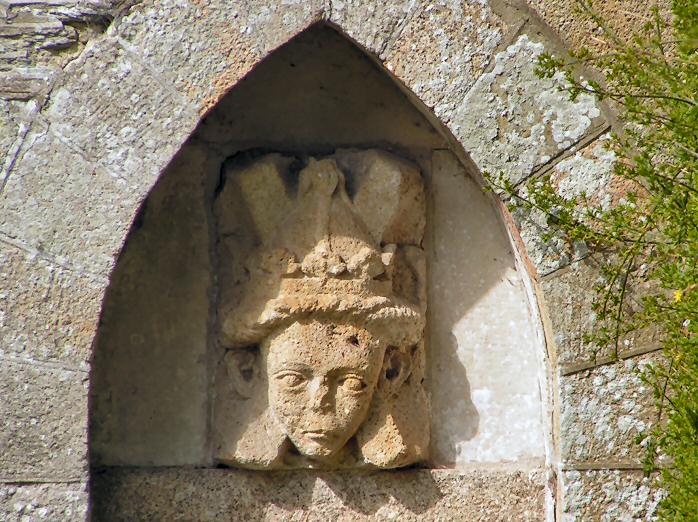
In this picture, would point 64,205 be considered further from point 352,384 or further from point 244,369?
point 352,384

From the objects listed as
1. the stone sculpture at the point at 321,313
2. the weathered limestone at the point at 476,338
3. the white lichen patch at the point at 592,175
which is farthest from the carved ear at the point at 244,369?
the white lichen patch at the point at 592,175

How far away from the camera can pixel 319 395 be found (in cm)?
358

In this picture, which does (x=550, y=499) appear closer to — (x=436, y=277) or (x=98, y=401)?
(x=436, y=277)

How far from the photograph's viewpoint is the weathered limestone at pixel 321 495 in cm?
367

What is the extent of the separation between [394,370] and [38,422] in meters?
0.98

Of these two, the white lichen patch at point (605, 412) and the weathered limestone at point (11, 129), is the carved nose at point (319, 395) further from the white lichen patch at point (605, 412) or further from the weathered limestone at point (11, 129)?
the weathered limestone at point (11, 129)

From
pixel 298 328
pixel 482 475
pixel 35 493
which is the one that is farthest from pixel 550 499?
pixel 35 493

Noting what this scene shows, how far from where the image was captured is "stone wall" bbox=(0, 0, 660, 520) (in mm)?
3295

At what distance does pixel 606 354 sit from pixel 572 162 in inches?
19.5

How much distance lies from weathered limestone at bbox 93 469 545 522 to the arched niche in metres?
0.02

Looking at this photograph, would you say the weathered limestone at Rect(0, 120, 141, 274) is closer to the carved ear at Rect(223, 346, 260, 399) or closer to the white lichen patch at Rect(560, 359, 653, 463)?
the carved ear at Rect(223, 346, 260, 399)

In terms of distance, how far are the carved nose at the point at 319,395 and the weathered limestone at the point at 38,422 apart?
2.05 feet

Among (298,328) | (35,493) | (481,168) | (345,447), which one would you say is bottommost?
(35,493)

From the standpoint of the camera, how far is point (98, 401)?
3.70 metres
